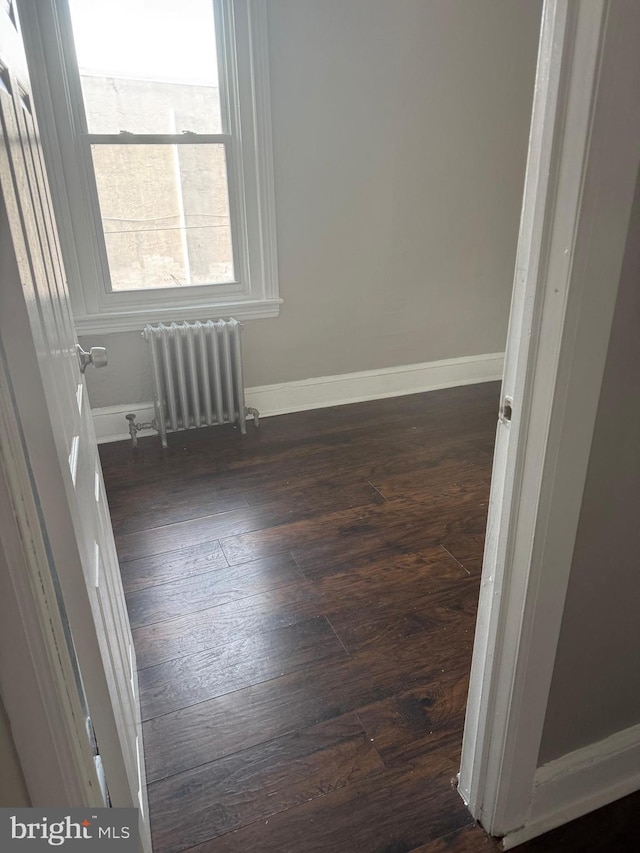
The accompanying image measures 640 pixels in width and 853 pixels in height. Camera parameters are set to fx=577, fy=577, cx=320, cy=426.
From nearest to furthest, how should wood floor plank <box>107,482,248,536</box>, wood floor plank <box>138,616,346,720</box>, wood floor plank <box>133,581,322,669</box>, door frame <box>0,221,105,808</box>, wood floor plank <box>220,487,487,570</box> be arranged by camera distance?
door frame <box>0,221,105,808</box>, wood floor plank <box>138,616,346,720</box>, wood floor plank <box>133,581,322,669</box>, wood floor plank <box>220,487,487,570</box>, wood floor plank <box>107,482,248,536</box>

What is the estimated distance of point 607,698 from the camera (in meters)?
1.31

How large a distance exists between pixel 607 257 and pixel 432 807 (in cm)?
130

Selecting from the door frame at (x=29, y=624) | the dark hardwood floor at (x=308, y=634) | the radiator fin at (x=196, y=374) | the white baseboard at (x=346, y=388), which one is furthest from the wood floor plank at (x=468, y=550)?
the door frame at (x=29, y=624)

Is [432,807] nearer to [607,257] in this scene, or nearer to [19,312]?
[607,257]

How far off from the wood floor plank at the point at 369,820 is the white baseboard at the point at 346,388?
2.39 m

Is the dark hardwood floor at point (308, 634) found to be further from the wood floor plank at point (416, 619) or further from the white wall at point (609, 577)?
the white wall at point (609, 577)

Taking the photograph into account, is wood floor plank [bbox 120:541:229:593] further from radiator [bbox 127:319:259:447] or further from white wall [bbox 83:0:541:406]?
white wall [bbox 83:0:541:406]

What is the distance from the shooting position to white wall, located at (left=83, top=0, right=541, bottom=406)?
3.11 meters

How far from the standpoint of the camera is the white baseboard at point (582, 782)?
4.33ft

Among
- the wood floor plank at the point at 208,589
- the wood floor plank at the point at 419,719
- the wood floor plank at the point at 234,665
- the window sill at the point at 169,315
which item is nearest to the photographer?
the wood floor plank at the point at 419,719

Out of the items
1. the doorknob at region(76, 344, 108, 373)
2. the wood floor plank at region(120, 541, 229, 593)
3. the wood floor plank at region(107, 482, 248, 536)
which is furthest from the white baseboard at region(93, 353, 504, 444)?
the doorknob at region(76, 344, 108, 373)

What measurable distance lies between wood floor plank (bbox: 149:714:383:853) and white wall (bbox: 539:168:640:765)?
0.50 metres

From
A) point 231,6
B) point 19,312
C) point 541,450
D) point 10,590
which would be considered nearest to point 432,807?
point 541,450

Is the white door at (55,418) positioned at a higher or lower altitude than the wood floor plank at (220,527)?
higher
